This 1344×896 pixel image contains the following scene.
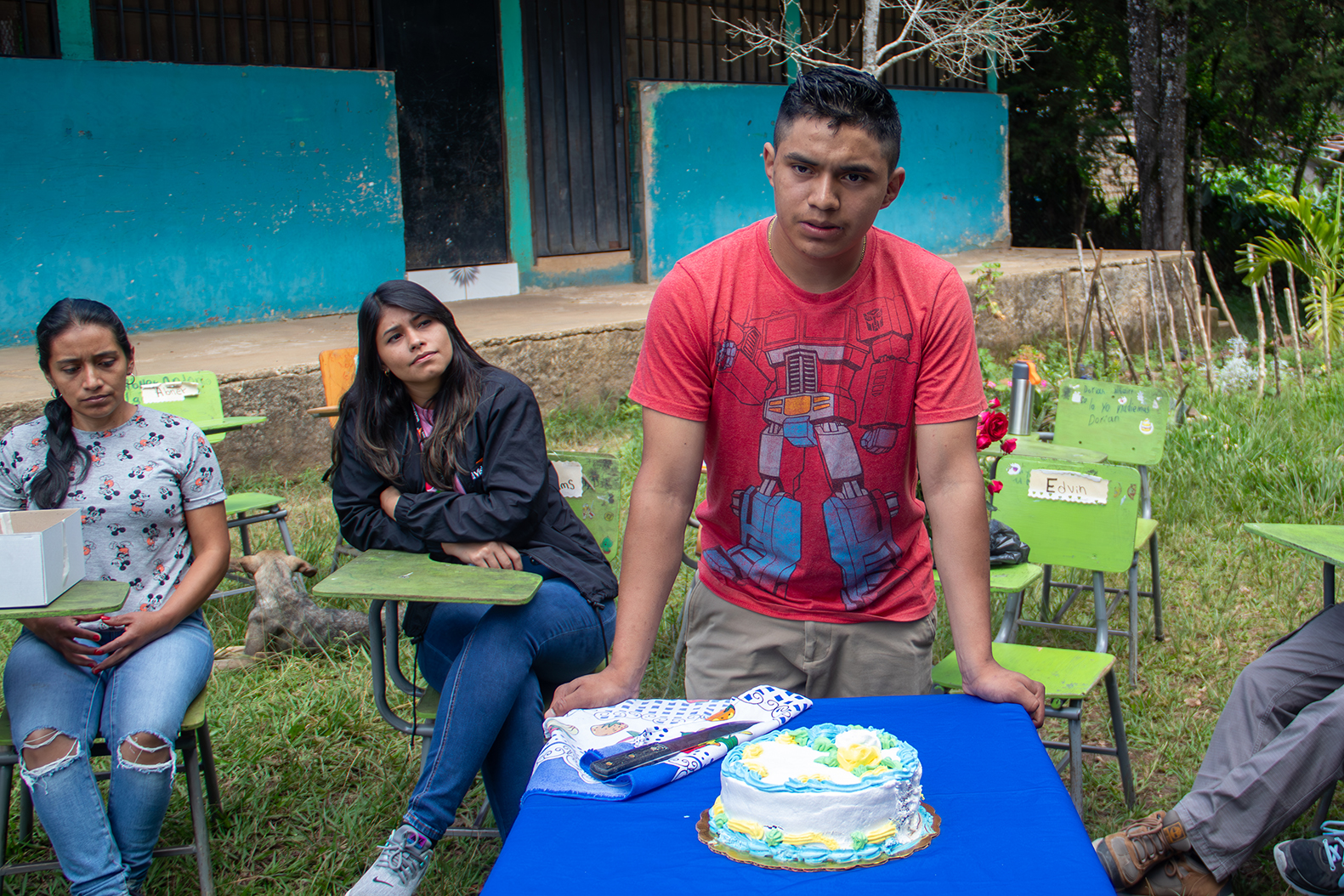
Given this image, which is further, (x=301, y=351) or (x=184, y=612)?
(x=301, y=351)

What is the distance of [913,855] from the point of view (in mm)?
1447

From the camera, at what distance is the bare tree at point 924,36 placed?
7.03 metres

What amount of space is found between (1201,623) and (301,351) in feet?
16.0

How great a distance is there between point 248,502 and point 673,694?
212cm

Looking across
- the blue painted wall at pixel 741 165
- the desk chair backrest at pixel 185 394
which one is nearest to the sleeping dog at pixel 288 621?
the desk chair backrest at pixel 185 394

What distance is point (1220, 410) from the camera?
684cm

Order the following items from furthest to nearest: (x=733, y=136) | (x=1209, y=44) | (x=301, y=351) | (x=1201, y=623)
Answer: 1. (x=1209, y=44)
2. (x=733, y=136)
3. (x=301, y=351)
4. (x=1201, y=623)

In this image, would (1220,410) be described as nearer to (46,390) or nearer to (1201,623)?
(1201,623)

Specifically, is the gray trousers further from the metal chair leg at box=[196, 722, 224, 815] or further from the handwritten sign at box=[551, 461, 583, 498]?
the metal chair leg at box=[196, 722, 224, 815]

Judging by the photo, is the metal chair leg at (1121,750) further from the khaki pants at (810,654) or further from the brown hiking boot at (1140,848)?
the khaki pants at (810,654)

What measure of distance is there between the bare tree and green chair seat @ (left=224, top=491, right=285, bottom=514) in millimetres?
3500

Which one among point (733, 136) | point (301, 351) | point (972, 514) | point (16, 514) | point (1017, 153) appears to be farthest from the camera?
point (1017, 153)

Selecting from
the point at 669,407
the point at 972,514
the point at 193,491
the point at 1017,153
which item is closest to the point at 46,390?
the point at 193,491

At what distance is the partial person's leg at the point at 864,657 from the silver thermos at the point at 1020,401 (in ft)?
9.80
